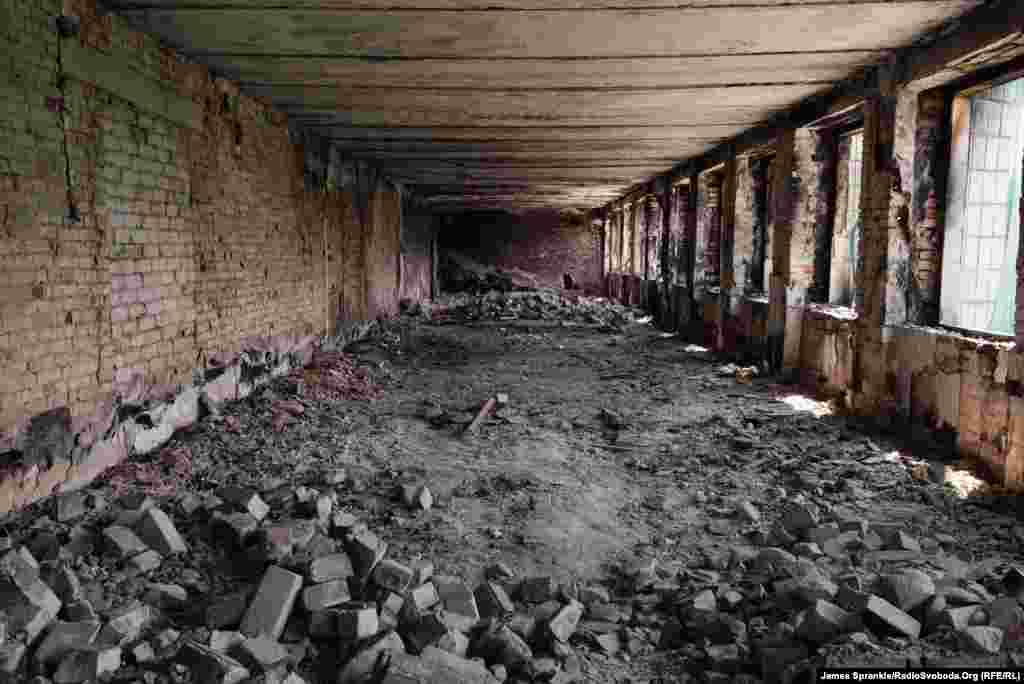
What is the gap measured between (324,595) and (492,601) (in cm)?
70

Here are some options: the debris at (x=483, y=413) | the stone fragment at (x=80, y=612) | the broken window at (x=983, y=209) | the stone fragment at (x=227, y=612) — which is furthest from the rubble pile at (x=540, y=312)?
the stone fragment at (x=80, y=612)

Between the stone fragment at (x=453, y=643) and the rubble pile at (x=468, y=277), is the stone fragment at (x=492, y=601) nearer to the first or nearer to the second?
the stone fragment at (x=453, y=643)

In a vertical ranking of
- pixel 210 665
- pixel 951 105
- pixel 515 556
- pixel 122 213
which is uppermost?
pixel 951 105

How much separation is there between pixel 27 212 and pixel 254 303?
3.60 m

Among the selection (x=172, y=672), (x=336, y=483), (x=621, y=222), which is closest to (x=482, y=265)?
(x=621, y=222)

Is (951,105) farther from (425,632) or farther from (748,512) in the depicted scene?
(425,632)

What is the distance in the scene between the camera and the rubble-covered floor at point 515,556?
8.69 feet

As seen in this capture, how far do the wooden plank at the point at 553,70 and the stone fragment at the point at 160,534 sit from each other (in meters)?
4.03

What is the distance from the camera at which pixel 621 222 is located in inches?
810

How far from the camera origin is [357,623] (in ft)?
9.00

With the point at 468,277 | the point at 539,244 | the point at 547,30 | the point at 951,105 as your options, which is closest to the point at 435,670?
the point at 547,30

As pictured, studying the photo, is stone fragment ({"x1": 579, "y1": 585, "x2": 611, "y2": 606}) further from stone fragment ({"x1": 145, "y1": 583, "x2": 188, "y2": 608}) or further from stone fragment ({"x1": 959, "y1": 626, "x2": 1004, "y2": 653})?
stone fragment ({"x1": 145, "y1": 583, "x2": 188, "y2": 608})

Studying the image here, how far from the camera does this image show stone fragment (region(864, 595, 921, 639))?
263 cm

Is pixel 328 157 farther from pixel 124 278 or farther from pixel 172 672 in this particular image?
pixel 172 672
